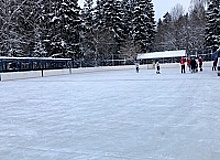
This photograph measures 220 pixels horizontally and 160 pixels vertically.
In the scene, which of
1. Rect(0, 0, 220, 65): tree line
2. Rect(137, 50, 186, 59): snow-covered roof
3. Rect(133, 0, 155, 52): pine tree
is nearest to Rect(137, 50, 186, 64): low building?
Rect(137, 50, 186, 59): snow-covered roof

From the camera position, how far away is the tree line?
39.2 m

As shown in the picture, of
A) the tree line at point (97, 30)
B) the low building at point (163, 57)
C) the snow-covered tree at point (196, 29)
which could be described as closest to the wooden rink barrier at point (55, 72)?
the tree line at point (97, 30)

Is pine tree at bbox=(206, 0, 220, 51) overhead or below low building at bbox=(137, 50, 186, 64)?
overhead

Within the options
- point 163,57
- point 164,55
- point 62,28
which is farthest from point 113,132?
point 164,55

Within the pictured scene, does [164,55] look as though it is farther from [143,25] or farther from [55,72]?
[55,72]

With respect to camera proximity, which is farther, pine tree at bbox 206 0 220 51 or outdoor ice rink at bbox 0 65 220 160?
pine tree at bbox 206 0 220 51

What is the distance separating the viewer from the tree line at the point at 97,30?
39219 mm

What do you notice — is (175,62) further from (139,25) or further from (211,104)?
(211,104)

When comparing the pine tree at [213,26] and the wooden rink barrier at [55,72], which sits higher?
the pine tree at [213,26]

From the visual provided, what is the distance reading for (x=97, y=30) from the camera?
4947 centimetres

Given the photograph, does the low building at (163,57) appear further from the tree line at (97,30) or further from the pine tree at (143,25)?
the pine tree at (143,25)

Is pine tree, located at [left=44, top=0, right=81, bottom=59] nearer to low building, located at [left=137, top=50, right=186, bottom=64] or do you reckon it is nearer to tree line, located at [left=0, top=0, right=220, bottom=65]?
tree line, located at [left=0, top=0, right=220, bottom=65]

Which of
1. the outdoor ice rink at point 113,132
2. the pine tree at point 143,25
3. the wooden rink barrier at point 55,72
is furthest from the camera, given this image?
the pine tree at point 143,25

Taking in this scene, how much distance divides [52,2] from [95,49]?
1003 cm
